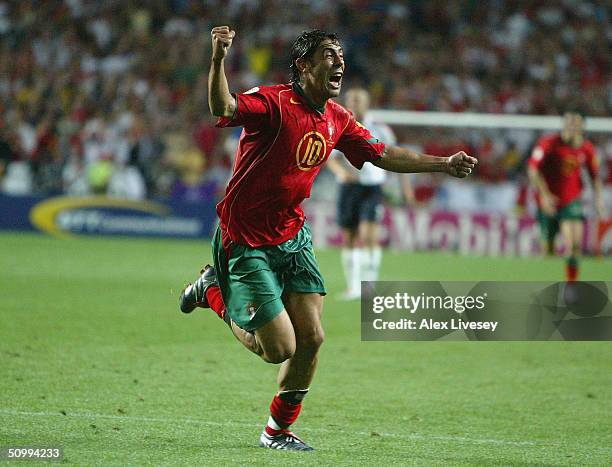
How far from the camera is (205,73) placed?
2445 centimetres

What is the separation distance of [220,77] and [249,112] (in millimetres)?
364

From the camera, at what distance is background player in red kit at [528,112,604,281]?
14031 millimetres

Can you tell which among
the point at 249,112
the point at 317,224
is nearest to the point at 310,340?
the point at 249,112

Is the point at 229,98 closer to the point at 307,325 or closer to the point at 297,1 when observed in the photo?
the point at 307,325

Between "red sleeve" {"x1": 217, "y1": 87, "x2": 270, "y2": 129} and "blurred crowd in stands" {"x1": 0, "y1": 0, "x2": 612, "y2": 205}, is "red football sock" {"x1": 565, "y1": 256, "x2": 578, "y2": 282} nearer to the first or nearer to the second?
"blurred crowd in stands" {"x1": 0, "y1": 0, "x2": 612, "y2": 205}

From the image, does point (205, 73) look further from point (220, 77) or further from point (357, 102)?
point (220, 77)

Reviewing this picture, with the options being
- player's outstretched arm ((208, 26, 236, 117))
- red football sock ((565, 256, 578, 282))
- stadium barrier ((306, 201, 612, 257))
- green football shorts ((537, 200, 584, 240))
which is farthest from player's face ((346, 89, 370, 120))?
stadium barrier ((306, 201, 612, 257))

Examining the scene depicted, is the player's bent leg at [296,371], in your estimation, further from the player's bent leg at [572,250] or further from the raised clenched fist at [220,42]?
the player's bent leg at [572,250]

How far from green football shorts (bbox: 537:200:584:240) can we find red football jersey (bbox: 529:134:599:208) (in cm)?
8

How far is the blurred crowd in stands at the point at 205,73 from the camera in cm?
2253

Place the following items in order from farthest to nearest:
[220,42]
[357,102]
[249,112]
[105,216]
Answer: [105,216] < [357,102] < [249,112] < [220,42]

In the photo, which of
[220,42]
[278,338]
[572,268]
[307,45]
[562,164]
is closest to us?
[220,42]

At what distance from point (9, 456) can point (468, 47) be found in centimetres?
2167

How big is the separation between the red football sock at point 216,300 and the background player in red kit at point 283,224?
0.23 m
